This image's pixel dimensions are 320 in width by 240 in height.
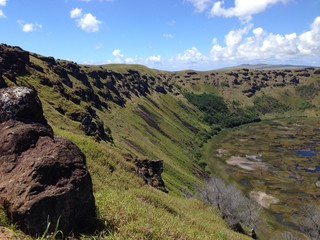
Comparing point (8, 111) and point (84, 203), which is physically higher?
point (8, 111)

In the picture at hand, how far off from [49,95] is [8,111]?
88429mm

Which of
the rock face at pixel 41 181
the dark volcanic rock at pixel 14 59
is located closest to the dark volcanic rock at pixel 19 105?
the rock face at pixel 41 181

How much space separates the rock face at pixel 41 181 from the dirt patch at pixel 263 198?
133 meters

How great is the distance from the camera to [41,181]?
11984 millimetres

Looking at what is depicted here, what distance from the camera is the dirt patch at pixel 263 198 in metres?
139

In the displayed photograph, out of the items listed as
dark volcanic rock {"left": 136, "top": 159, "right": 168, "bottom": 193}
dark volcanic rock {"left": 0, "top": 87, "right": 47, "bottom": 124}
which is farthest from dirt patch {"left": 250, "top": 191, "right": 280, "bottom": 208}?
dark volcanic rock {"left": 0, "top": 87, "right": 47, "bottom": 124}

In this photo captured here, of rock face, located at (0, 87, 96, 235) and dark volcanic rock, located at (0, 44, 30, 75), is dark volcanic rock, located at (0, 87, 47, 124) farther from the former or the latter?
dark volcanic rock, located at (0, 44, 30, 75)

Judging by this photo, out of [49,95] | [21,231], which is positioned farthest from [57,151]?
[49,95]

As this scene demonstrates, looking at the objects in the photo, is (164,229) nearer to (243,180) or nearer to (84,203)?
(84,203)

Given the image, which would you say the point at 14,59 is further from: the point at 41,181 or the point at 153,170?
the point at 41,181

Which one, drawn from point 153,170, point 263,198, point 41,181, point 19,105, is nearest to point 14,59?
point 153,170

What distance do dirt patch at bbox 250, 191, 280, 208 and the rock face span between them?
13275 centimetres

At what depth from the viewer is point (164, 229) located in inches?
555

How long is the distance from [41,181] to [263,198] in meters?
144
